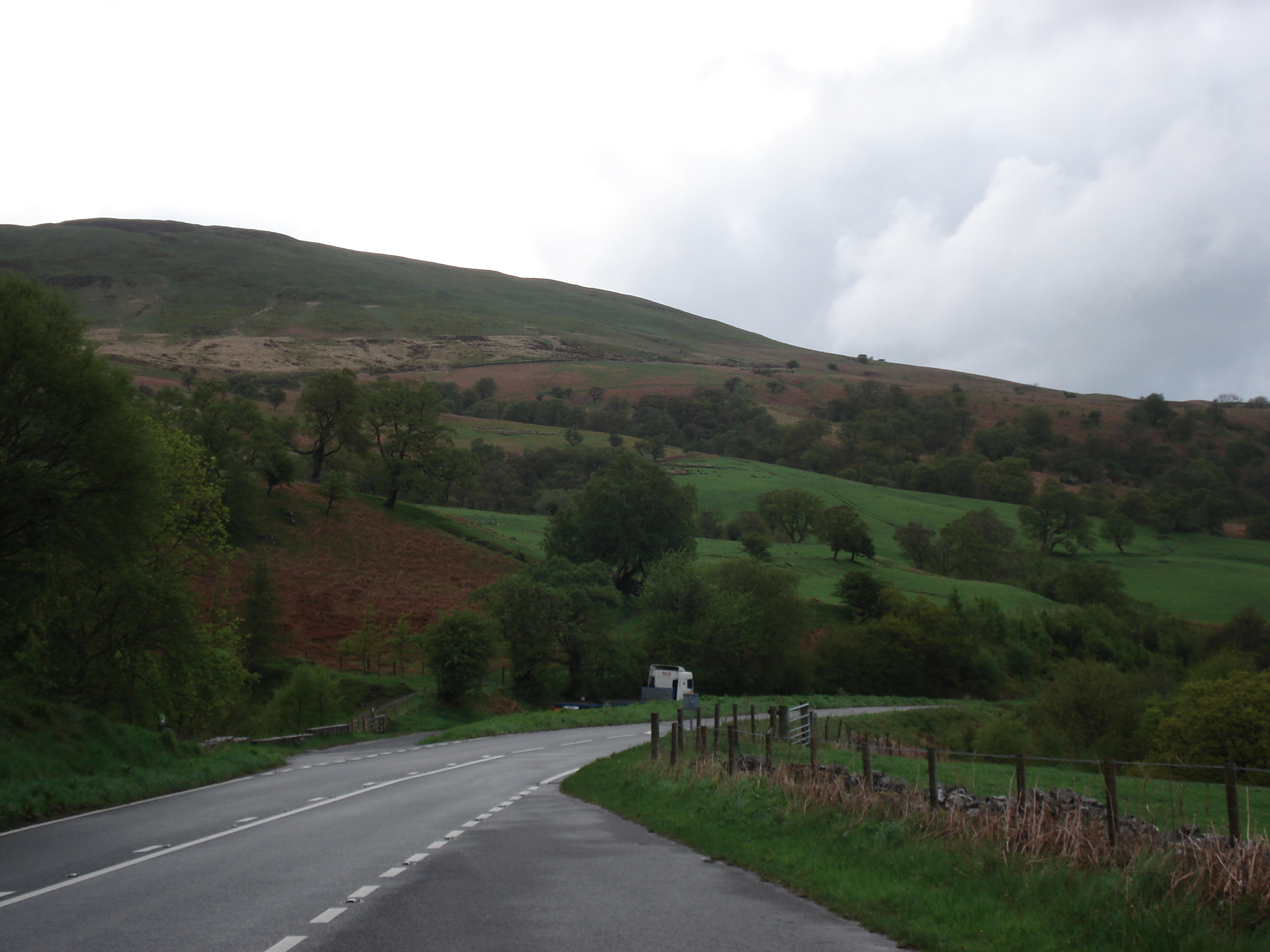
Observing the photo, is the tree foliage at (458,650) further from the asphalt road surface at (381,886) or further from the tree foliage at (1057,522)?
the tree foliage at (1057,522)

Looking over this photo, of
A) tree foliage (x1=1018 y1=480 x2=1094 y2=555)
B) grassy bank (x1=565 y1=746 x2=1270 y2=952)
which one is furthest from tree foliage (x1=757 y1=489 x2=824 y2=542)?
grassy bank (x1=565 y1=746 x2=1270 y2=952)

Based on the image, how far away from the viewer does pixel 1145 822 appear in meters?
9.62

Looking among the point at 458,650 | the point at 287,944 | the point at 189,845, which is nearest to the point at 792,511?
the point at 458,650

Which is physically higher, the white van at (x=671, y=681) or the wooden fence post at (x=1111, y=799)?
the wooden fence post at (x=1111, y=799)

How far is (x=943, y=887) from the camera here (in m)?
8.67

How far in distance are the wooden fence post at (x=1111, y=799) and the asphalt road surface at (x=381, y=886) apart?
2.66 m

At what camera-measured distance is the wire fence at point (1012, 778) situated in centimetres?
933

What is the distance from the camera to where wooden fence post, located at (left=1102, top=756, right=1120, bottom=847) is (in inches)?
329

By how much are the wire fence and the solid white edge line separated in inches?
263

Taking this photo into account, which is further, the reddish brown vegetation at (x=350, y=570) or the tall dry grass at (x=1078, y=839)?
the reddish brown vegetation at (x=350, y=570)

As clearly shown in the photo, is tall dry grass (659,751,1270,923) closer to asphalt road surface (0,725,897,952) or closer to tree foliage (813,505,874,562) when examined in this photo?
asphalt road surface (0,725,897,952)

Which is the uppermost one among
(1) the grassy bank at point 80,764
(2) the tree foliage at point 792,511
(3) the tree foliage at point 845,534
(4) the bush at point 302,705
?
(2) the tree foliage at point 792,511

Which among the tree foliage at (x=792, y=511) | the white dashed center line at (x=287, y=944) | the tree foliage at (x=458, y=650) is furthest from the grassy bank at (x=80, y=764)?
the tree foliage at (x=792, y=511)

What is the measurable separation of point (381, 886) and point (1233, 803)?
25.2 feet
